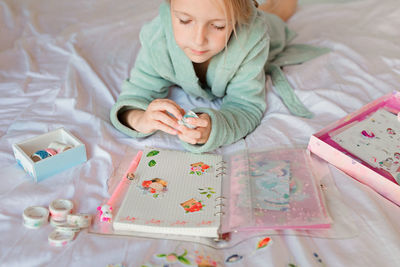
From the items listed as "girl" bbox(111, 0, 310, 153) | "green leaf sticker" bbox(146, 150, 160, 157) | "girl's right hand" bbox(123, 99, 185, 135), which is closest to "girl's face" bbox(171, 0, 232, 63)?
"girl" bbox(111, 0, 310, 153)

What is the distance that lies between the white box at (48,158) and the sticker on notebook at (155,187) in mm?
157

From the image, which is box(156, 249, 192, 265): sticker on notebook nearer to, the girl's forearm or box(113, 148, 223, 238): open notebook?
box(113, 148, 223, 238): open notebook

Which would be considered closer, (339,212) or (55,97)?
(339,212)

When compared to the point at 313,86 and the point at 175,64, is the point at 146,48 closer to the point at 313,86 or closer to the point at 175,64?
the point at 175,64

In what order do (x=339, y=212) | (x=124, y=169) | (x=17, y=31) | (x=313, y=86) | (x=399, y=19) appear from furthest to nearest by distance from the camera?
1. (x=399, y=19)
2. (x=17, y=31)
3. (x=313, y=86)
4. (x=124, y=169)
5. (x=339, y=212)

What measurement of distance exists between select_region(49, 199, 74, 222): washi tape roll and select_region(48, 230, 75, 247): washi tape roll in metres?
0.03

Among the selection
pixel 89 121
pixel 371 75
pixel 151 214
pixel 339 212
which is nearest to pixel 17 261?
pixel 151 214

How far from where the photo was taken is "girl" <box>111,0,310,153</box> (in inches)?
31.4

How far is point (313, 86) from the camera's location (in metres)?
1.07

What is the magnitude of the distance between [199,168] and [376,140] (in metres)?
0.39

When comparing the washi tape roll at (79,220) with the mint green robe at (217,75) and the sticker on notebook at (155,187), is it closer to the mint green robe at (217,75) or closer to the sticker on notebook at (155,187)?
the sticker on notebook at (155,187)

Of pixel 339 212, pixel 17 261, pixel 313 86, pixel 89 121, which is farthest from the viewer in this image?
pixel 313 86

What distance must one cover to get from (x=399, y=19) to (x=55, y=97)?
48.5 inches

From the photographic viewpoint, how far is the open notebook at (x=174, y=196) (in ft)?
2.08
